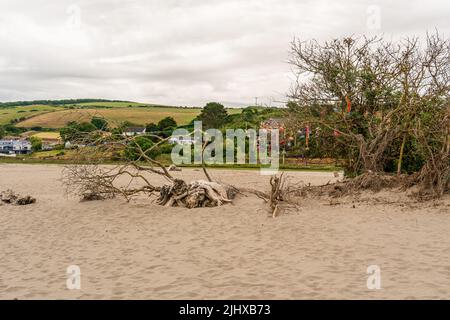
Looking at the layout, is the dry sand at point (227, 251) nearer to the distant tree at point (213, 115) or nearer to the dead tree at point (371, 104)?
the dead tree at point (371, 104)

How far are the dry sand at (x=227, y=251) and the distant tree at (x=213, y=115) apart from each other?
131 feet

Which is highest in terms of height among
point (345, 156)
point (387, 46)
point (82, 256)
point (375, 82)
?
point (387, 46)

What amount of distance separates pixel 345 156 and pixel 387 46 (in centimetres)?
427

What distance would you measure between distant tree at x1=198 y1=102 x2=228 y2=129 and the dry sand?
39.9 meters

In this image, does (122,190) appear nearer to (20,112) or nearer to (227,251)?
(227,251)

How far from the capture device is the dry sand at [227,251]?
21.0 feet

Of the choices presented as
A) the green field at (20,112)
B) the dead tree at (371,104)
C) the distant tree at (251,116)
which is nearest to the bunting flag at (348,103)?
the dead tree at (371,104)

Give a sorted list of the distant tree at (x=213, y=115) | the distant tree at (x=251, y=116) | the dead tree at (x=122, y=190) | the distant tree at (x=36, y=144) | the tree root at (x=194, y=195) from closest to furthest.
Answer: the tree root at (x=194, y=195), the dead tree at (x=122, y=190), the distant tree at (x=251, y=116), the distant tree at (x=213, y=115), the distant tree at (x=36, y=144)

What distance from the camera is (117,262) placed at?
8.22 meters

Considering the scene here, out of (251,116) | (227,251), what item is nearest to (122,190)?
(227,251)

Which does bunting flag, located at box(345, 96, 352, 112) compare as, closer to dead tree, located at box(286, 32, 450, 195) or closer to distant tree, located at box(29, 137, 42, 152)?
dead tree, located at box(286, 32, 450, 195)

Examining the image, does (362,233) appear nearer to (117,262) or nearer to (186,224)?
(186,224)

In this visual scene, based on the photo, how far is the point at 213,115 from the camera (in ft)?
188
